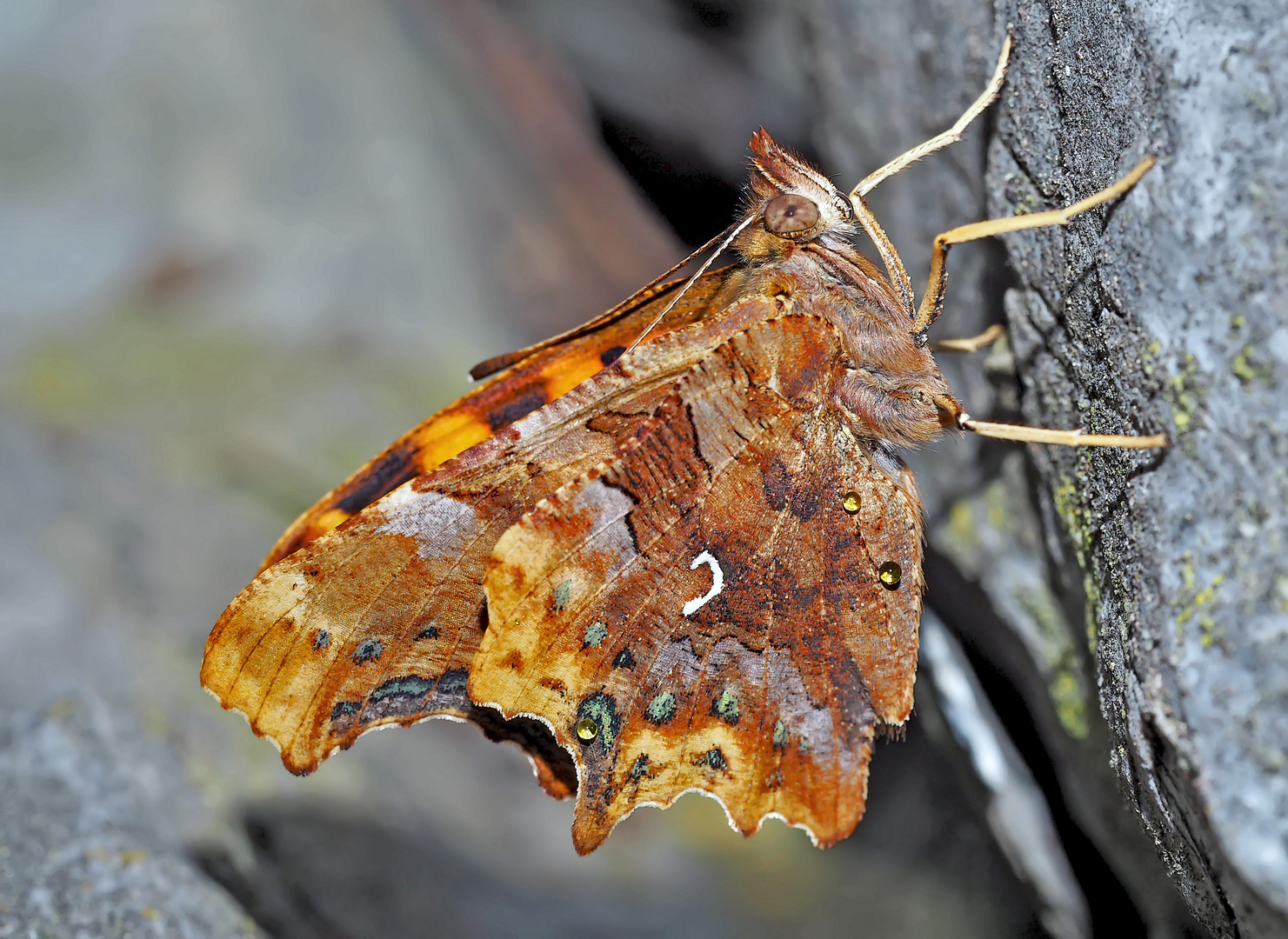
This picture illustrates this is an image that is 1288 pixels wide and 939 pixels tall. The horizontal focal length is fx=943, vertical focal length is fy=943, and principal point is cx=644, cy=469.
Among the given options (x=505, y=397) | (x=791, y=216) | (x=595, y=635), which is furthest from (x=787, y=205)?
(x=595, y=635)

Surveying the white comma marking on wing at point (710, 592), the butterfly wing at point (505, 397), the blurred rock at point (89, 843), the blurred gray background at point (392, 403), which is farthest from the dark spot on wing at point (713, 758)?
the blurred rock at point (89, 843)

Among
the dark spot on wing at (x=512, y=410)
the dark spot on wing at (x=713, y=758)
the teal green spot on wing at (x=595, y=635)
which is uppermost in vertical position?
the dark spot on wing at (x=512, y=410)

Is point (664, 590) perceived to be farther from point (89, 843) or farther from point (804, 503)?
point (89, 843)

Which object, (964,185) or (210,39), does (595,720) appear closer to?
(964,185)

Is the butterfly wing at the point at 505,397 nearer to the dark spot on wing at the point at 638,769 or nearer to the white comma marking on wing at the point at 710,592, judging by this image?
the white comma marking on wing at the point at 710,592

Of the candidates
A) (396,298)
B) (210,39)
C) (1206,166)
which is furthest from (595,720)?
(210,39)

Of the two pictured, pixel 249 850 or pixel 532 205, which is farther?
pixel 532 205

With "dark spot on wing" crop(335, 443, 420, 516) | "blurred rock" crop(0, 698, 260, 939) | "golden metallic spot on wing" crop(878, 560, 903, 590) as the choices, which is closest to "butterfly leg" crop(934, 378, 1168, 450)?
"golden metallic spot on wing" crop(878, 560, 903, 590)
